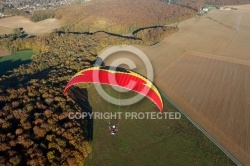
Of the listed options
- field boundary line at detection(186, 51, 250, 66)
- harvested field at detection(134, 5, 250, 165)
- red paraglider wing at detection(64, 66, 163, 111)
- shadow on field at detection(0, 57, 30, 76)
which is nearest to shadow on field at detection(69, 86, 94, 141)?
red paraglider wing at detection(64, 66, 163, 111)

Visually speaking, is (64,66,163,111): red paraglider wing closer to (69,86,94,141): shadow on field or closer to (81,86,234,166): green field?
(81,86,234,166): green field

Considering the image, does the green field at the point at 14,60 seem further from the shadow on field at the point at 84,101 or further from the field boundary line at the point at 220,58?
the field boundary line at the point at 220,58

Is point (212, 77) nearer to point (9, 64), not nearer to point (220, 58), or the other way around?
point (220, 58)

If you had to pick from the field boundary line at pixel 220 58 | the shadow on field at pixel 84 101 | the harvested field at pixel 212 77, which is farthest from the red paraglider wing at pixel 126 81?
the field boundary line at pixel 220 58

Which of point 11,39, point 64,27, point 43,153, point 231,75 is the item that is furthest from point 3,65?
point 231,75

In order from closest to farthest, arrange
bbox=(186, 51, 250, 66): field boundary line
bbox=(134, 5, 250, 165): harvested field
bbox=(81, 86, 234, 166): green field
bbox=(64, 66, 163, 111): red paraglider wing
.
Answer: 1. bbox=(81, 86, 234, 166): green field
2. bbox=(64, 66, 163, 111): red paraglider wing
3. bbox=(134, 5, 250, 165): harvested field
4. bbox=(186, 51, 250, 66): field boundary line

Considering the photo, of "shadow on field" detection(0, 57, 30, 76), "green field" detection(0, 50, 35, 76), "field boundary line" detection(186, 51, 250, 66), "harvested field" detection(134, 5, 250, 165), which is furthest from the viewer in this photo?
"green field" detection(0, 50, 35, 76)
